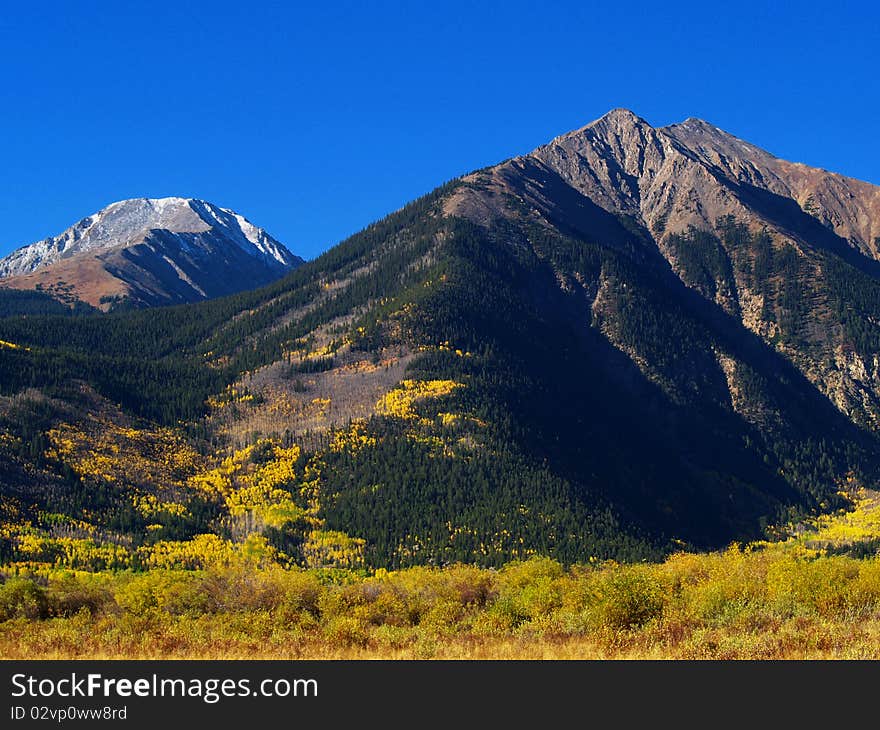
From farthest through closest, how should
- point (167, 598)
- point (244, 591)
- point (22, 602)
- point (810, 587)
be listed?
point (244, 591) < point (167, 598) < point (22, 602) < point (810, 587)

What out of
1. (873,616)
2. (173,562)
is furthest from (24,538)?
(873,616)

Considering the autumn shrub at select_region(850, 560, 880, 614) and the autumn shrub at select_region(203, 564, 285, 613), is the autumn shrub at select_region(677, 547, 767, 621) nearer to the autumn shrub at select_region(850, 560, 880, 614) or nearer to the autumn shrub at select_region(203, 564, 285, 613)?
the autumn shrub at select_region(850, 560, 880, 614)

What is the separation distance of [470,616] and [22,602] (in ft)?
135

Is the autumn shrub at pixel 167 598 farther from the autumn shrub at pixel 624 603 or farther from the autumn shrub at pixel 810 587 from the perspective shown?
the autumn shrub at pixel 810 587

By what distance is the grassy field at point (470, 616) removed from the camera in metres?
42.7

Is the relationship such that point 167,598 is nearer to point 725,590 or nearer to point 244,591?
point 244,591

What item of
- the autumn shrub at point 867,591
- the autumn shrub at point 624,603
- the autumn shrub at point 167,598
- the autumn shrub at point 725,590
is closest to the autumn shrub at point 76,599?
the autumn shrub at point 167,598

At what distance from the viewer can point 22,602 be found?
7881 cm

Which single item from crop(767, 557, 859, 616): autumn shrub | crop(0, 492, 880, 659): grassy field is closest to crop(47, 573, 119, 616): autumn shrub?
crop(0, 492, 880, 659): grassy field

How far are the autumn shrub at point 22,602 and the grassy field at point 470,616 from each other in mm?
134

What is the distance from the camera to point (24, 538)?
179250 mm

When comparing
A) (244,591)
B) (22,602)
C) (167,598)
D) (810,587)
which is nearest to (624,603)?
(810,587)

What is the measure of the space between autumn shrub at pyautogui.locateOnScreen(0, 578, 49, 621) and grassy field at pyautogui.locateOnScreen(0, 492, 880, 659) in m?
0.13
